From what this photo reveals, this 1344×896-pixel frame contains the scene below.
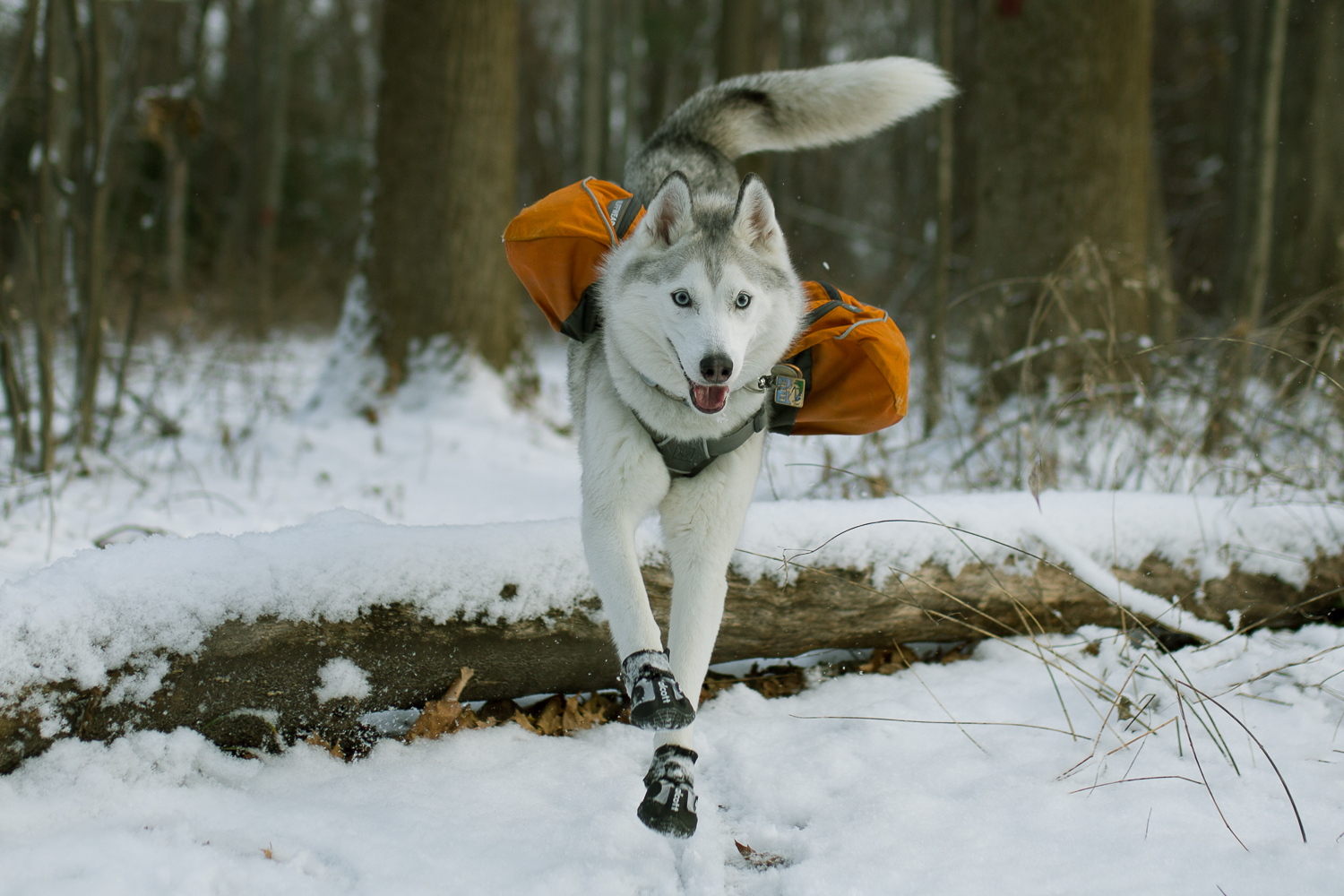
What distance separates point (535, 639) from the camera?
2291 millimetres

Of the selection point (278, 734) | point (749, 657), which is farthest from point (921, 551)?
point (278, 734)

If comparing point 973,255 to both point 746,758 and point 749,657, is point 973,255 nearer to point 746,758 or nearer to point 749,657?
point 749,657

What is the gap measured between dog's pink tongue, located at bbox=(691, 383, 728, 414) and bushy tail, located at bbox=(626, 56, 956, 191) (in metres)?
1.31

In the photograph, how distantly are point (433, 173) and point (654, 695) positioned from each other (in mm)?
4592

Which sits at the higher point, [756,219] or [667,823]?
[756,219]

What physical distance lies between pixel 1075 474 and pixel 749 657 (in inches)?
95.6

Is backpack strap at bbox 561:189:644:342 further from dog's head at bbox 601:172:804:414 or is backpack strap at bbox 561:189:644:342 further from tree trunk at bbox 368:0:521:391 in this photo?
tree trunk at bbox 368:0:521:391

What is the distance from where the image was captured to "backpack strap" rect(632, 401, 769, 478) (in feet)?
7.06

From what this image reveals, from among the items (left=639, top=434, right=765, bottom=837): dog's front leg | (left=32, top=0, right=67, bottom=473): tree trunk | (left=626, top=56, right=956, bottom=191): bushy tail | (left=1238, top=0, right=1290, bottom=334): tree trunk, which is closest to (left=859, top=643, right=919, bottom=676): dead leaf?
(left=639, top=434, right=765, bottom=837): dog's front leg

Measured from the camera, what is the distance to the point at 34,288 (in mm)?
3613

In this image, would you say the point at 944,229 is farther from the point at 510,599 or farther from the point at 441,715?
the point at 441,715

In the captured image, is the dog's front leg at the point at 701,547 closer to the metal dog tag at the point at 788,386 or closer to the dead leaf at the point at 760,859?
the metal dog tag at the point at 788,386

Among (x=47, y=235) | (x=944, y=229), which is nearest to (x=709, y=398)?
(x=47, y=235)

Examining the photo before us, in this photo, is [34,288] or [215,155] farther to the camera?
[215,155]
